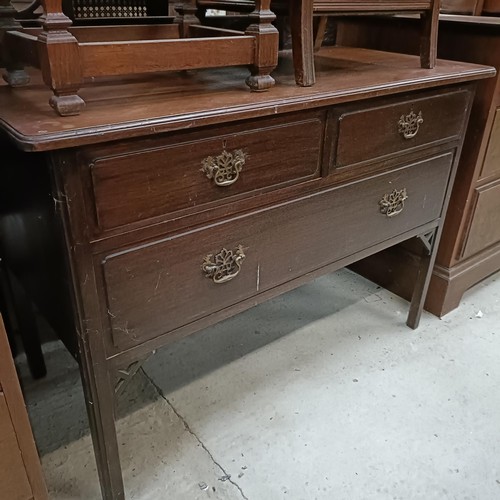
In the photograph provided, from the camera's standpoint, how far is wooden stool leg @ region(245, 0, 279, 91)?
3.14 feet

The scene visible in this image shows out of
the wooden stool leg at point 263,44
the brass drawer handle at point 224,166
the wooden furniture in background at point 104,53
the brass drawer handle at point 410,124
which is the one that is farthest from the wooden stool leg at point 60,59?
the brass drawer handle at point 410,124

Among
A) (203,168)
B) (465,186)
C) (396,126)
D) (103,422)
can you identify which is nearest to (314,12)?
(396,126)

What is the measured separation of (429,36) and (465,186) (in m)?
0.53

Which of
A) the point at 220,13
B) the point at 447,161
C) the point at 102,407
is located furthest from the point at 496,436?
the point at 220,13

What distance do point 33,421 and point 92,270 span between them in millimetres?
728

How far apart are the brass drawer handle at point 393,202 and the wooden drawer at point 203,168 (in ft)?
0.96

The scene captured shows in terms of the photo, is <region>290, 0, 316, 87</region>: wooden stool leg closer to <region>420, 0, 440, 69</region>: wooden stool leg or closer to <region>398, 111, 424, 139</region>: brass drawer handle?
<region>398, 111, 424, 139</region>: brass drawer handle

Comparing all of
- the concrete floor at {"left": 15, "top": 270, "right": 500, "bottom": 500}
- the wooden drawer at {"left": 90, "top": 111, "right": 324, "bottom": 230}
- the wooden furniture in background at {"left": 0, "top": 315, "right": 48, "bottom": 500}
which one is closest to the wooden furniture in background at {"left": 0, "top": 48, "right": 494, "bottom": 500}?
the wooden drawer at {"left": 90, "top": 111, "right": 324, "bottom": 230}

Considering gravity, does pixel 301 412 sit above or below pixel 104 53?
below

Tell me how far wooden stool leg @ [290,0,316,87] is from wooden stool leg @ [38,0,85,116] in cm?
46

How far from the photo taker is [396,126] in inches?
47.7

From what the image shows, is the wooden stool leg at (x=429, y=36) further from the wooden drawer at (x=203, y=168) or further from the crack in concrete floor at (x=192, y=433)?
the crack in concrete floor at (x=192, y=433)

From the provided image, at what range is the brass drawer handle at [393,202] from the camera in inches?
51.8

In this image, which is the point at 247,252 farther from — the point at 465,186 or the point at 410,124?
the point at 465,186
